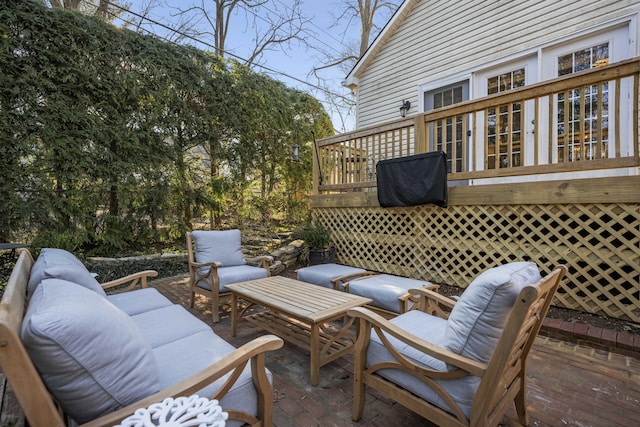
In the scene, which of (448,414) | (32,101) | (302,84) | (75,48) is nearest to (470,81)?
(302,84)

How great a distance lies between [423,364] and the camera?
1.58 meters

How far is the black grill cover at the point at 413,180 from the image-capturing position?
4.12 m

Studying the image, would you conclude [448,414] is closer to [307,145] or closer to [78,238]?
[78,238]

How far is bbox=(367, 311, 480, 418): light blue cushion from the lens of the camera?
4.71ft

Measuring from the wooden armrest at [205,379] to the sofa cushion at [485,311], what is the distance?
0.87 metres

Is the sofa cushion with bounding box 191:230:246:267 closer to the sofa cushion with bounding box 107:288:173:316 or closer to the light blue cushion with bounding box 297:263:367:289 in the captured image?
the light blue cushion with bounding box 297:263:367:289

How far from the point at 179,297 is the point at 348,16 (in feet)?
36.5

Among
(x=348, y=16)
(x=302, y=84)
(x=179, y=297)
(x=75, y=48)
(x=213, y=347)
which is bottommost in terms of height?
(x=179, y=297)

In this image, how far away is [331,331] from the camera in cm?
291

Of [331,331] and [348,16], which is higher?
[348,16]

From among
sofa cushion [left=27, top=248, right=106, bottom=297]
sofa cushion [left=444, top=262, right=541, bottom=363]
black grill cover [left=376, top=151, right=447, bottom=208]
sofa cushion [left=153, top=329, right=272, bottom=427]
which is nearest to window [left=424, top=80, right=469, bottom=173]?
black grill cover [left=376, top=151, right=447, bottom=208]

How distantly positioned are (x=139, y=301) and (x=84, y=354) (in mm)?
1755

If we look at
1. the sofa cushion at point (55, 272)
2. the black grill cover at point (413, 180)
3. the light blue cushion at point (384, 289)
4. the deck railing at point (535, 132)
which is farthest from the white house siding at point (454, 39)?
the sofa cushion at point (55, 272)

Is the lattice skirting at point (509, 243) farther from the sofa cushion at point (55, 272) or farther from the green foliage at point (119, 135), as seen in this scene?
the sofa cushion at point (55, 272)
